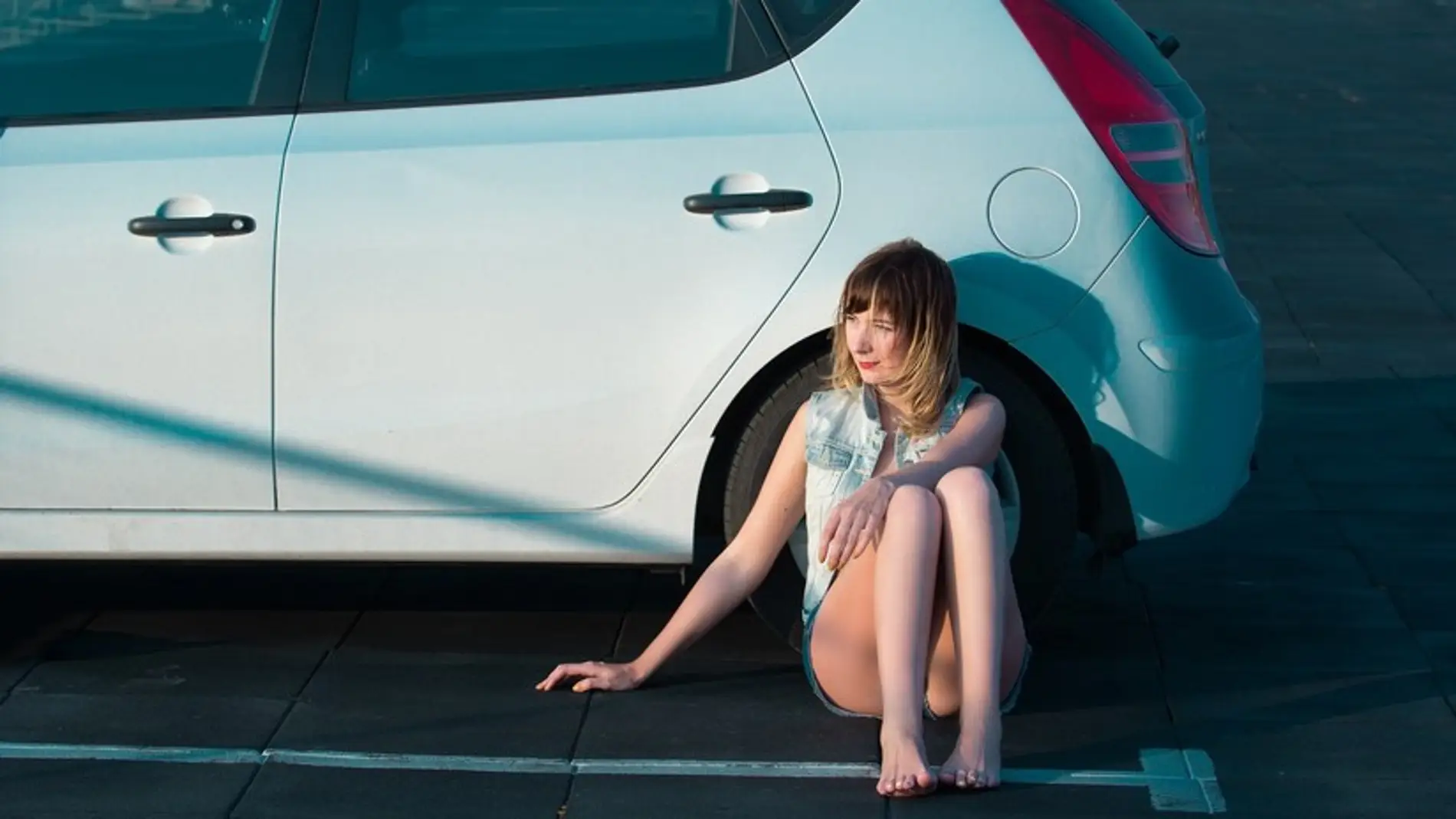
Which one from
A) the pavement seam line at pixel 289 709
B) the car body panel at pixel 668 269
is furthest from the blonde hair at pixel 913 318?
the pavement seam line at pixel 289 709

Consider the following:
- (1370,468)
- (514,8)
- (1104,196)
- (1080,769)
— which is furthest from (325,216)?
(1370,468)

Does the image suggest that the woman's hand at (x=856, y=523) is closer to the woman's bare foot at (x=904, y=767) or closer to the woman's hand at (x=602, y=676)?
the woman's bare foot at (x=904, y=767)

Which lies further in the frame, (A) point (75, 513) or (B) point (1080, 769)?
(A) point (75, 513)

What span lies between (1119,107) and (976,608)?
1110mm

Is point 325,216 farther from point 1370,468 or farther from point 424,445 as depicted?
point 1370,468

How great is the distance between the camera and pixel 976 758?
4082 mm

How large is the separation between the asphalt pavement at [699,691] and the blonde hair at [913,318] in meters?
0.69

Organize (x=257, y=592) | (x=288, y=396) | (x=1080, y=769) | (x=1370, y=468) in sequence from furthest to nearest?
(x=1370, y=468) < (x=257, y=592) < (x=288, y=396) < (x=1080, y=769)

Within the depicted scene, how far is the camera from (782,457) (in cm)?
445

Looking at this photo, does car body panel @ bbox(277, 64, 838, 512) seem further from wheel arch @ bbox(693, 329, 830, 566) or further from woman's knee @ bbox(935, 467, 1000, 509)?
woman's knee @ bbox(935, 467, 1000, 509)

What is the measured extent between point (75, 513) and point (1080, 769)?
2138 millimetres

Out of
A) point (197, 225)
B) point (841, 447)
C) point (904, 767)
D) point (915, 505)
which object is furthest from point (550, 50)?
point (904, 767)

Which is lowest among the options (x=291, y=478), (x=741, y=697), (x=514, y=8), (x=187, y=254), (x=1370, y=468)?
(x=1370, y=468)

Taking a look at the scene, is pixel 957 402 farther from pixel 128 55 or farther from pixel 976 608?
pixel 128 55
